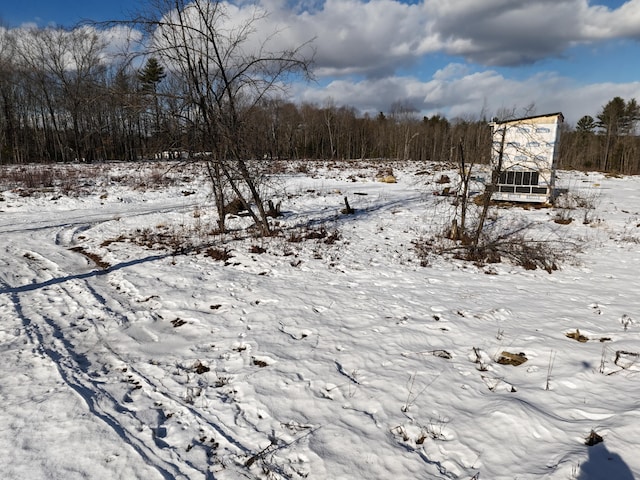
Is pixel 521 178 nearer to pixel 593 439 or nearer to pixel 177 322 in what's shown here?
pixel 593 439

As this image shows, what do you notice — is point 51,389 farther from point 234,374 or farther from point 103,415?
point 234,374

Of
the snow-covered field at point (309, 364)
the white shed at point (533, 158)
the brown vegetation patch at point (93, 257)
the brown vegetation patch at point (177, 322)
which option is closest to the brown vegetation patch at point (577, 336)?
the snow-covered field at point (309, 364)

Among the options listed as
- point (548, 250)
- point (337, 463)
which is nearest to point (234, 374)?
point (337, 463)

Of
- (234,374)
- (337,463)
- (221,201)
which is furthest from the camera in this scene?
(221,201)

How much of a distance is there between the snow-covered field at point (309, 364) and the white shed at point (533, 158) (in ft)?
21.7

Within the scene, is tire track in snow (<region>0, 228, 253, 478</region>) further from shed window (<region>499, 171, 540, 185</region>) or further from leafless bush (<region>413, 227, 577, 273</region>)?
shed window (<region>499, 171, 540, 185</region>)

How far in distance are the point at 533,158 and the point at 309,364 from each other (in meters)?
14.8

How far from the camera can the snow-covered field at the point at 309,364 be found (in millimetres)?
3248

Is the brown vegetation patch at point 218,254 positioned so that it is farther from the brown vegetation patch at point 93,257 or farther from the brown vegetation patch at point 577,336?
the brown vegetation patch at point 577,336

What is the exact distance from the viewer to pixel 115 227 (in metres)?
12.3

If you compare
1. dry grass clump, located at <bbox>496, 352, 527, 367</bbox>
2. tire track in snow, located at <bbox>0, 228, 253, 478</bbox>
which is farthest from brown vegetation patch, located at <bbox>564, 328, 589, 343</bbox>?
tire track in snow, located at <bbox>0, 228, 253, 478</bbox>

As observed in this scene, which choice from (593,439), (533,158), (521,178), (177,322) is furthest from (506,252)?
(521,178)

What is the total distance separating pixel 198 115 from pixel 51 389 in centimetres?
785

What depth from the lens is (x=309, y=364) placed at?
188 inches
